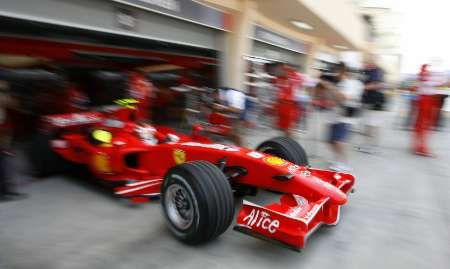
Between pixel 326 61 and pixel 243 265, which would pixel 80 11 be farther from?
pixel 326 61

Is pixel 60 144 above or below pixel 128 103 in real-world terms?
below

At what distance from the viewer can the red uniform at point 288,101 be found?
19.6 ft

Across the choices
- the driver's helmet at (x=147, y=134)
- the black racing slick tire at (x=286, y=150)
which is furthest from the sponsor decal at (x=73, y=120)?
the black racing slick tire at (x=286, y=150)

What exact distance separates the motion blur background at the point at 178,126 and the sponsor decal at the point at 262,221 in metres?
0.24

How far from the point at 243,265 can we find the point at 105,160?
6.04 ft

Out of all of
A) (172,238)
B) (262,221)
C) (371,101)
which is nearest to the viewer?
(262,221)

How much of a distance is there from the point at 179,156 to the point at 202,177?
0.81m

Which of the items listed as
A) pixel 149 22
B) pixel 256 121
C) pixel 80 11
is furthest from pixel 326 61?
pixel 80 11

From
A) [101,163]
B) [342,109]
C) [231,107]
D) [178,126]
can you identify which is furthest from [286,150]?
[178,126]

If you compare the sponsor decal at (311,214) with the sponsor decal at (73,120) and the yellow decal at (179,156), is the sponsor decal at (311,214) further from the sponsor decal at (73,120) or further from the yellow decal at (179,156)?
the sponsor decal at (73,120)

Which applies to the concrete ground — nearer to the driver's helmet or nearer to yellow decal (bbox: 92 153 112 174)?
yellow decal (bbox: 92 153 112 174)

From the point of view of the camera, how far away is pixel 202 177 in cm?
265

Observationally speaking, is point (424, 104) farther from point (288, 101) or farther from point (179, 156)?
point (179, 156)

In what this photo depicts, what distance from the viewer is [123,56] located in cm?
717
